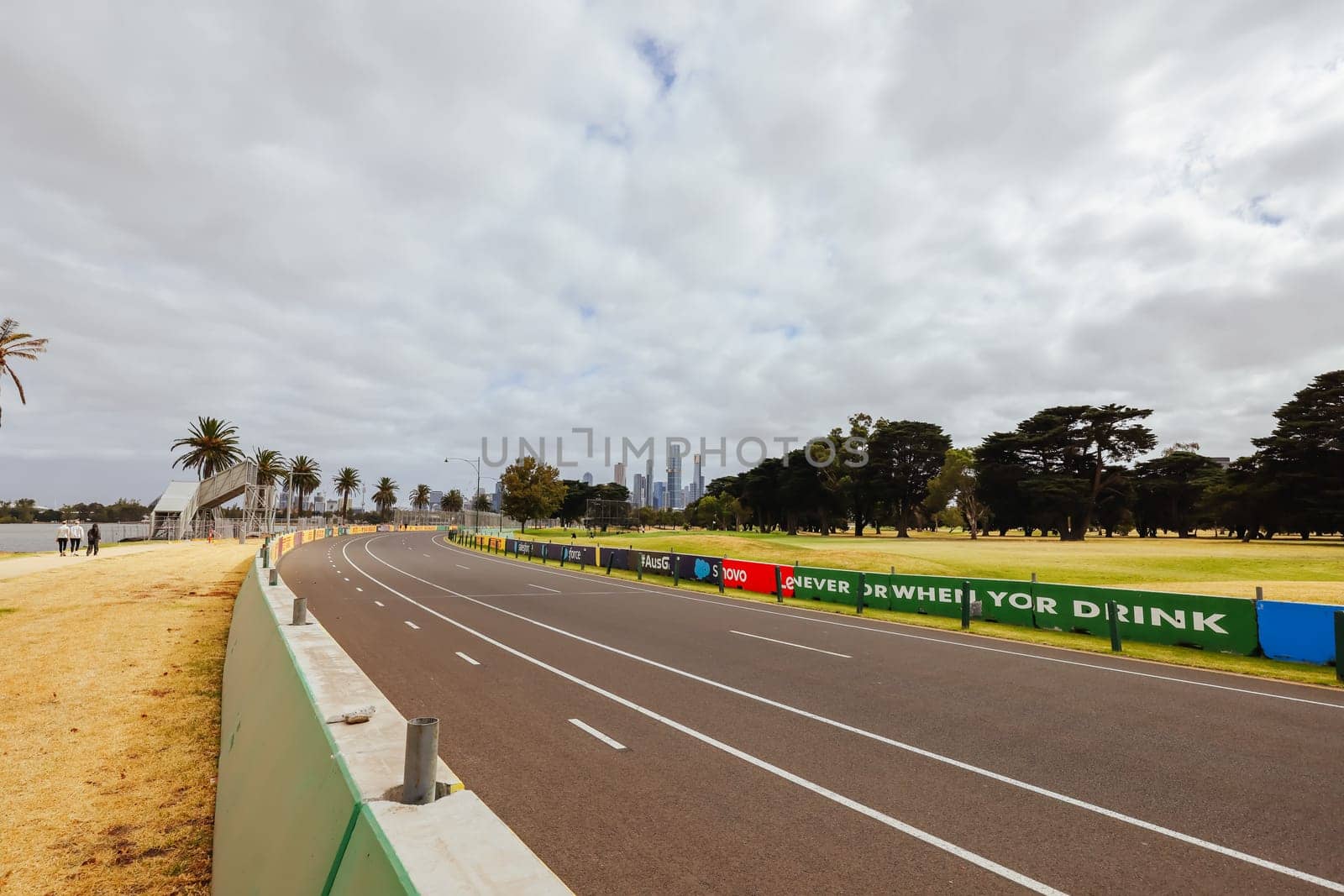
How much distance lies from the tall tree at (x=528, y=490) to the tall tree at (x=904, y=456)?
47419 mm

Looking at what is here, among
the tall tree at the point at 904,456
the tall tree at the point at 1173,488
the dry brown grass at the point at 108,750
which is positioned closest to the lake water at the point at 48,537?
the dry brown grass at the point at 108,750

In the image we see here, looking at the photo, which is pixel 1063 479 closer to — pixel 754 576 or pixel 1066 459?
pixel 1066 459

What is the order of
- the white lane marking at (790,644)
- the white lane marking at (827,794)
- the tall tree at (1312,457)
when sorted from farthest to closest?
the tall tree at (1312,457) → the white lane marking at (790,644) → the white lane marking at (827,794)

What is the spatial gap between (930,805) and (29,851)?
24.6ft

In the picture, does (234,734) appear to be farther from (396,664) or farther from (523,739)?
(396,664)

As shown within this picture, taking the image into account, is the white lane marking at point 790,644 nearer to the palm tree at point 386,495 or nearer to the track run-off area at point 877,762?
the track run-off area at point 877,762

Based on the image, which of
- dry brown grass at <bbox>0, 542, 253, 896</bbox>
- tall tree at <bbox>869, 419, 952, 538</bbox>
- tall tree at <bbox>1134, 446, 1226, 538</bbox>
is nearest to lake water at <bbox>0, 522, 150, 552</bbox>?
dry brown grass at <bbox>0, 542, 253, 896</bbox>

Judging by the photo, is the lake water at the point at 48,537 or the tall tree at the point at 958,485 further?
the tall tree at the point at 958,485

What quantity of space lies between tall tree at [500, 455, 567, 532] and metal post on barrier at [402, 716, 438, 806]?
81.2 meters

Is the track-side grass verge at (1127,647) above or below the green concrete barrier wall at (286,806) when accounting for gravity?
below

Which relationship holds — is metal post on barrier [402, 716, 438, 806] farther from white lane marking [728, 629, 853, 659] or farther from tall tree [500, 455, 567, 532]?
tall tree [500, 455, 567, 532]

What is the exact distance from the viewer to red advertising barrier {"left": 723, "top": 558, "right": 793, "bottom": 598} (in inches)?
957

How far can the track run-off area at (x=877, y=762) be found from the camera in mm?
4762

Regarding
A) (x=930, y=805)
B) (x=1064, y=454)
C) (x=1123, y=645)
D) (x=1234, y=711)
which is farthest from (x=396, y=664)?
(x=1064, y=454)
